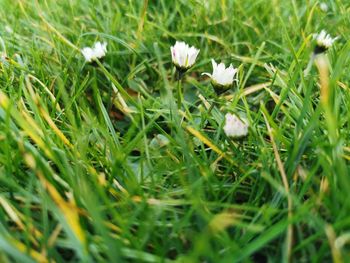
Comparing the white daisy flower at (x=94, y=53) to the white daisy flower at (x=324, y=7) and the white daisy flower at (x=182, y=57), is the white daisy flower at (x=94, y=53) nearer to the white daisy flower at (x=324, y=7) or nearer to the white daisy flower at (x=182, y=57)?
the white daisy flower at (x=182, y=57)

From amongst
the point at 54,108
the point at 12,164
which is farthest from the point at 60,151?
the point at 54,108

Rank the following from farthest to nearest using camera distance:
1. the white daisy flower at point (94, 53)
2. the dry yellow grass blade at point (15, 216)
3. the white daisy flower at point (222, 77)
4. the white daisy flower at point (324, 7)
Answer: the white daisy flower at point (324, 7) → the white daisy flower at point (94, 53) → the white daisy flower at point (222, 77) → the dry yellow grass blade at point (15, 216)

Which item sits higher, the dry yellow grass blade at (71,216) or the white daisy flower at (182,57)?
the white daisy flower at (182,57)

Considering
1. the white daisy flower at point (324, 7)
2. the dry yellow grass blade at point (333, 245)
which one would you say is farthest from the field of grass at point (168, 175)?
the white daisy flower at point (324, 7)

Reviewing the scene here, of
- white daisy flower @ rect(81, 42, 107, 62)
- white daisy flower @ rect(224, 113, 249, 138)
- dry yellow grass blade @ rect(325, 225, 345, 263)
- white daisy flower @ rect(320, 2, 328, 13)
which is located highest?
white daisy flower @ rect(81, 42, 107, 62)

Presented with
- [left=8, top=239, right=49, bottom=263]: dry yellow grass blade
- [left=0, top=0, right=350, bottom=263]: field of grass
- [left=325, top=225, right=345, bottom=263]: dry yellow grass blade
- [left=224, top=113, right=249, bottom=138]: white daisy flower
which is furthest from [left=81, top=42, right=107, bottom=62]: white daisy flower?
[left=325, top=225, right=345, bottom=263]: dry yellow grass blade

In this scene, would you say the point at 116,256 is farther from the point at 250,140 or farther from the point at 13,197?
the point at 250,140

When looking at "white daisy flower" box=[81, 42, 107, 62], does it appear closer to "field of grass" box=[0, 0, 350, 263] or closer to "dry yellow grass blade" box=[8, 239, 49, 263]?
"field of grass" box=[0, 0, 350, 263]

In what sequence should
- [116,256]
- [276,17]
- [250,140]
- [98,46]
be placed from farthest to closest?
[276,17] → [98,46] → [250,140] → [116,256]
